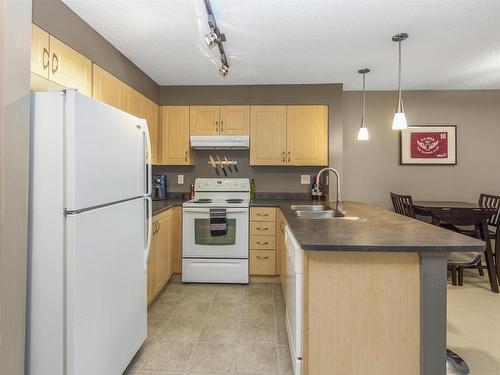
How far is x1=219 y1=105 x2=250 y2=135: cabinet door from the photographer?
3.70m

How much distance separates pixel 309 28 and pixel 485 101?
3192mm

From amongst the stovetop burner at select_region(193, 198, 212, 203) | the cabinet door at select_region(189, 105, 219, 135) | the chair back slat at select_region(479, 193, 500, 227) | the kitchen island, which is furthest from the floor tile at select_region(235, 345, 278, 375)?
the chair back slat at select_region(479, 193, 500, 227)

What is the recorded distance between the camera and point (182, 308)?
105 inches

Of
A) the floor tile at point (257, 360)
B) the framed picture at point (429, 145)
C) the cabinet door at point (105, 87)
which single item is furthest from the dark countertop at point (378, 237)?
the framed picture at point (429, 145)

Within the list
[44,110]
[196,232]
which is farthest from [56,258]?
[196,232]

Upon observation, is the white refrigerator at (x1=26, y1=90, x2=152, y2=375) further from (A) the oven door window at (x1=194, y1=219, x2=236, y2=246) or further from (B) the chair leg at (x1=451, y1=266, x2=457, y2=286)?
(B) the chair leg at (x1=451, y1=266, x2=457, y2=286)

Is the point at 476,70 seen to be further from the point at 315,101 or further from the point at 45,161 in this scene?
the point at 45,161

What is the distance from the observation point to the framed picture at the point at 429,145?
3980mm

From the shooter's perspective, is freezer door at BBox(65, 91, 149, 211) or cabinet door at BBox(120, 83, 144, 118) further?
cabinet door at BBox(120, 83, 144, 118)

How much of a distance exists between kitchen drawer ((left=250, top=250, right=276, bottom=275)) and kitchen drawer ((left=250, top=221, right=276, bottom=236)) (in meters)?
0.21

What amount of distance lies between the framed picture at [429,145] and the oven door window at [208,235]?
2582 millimetres

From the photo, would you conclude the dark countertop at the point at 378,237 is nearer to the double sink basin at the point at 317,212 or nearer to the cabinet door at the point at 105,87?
the double sink basin at the point at 317,212

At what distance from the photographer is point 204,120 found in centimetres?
372

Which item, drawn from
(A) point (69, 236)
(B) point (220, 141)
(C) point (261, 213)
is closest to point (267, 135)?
(B) point (220, 141)
